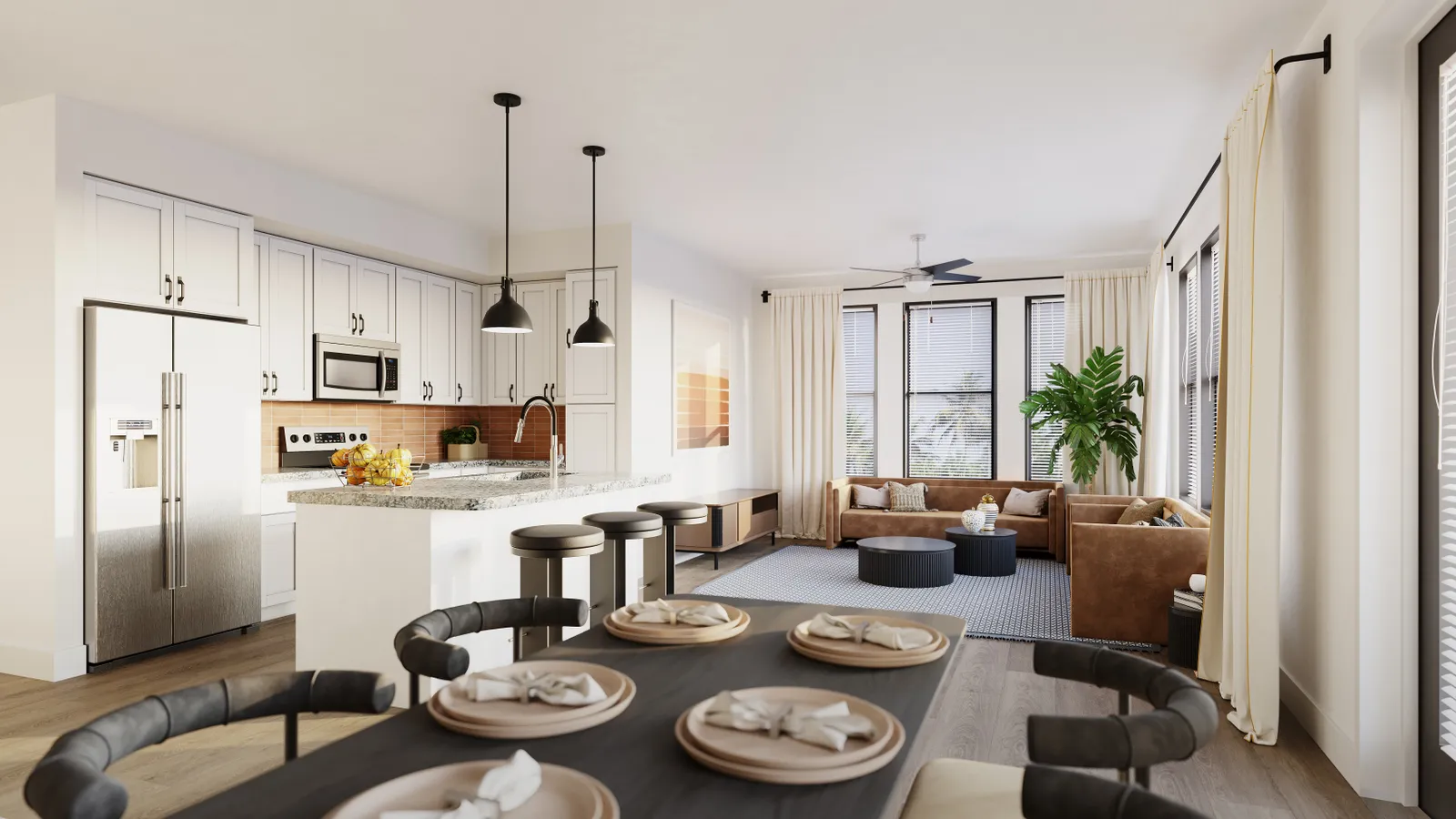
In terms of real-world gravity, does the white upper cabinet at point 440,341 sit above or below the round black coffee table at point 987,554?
above

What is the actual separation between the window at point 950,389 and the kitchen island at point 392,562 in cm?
540

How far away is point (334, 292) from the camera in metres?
5.80

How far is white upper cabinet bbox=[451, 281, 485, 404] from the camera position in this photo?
691 cm

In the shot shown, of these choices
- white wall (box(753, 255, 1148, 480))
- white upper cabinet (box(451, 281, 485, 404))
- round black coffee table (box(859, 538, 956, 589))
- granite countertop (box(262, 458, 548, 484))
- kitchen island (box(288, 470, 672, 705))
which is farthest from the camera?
white wall (box(753, 255, 1148, 480))

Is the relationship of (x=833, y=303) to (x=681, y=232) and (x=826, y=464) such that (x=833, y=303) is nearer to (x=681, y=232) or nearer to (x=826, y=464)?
(x=826, y=464)

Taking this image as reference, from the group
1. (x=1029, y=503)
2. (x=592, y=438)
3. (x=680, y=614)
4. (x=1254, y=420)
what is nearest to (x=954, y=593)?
(x=1029, y=503)

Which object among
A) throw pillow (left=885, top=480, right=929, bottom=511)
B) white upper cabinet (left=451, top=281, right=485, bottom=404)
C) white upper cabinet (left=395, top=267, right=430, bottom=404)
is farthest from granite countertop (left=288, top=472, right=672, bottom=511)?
throw pillow (left=885, top=480, right=929, bottom=511)

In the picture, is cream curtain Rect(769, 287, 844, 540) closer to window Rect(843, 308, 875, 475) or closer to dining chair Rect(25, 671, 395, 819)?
window Rect(843, 308, 875, 475)

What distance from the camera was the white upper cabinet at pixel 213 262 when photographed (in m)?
4.54

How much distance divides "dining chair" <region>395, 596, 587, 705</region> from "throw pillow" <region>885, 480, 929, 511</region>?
20.2 ft

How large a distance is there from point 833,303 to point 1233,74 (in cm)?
507

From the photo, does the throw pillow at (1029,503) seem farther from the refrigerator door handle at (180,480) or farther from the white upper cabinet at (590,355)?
the refrigerator door handle at (180,480)

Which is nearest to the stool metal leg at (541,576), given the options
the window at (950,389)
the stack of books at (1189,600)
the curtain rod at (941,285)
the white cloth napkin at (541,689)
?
the white cloth napkin at (541,689)

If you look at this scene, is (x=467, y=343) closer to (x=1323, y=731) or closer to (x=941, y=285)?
(x=941, y=285)
